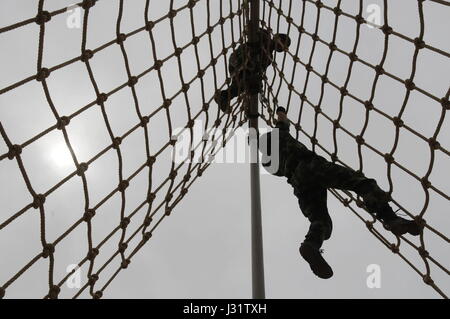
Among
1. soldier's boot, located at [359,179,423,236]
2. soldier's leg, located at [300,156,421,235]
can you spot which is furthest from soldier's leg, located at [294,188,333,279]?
soldier's boot, located at [359,179,423,236]

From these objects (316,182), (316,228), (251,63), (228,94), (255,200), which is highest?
(251,63)

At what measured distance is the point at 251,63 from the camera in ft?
17.6

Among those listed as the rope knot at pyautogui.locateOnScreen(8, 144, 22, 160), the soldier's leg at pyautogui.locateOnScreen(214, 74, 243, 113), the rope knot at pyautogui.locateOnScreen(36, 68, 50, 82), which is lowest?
the rope knot at pyautogui.locateOnScreen(8, 144, 22, 160)

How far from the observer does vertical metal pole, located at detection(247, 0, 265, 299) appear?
358 cm

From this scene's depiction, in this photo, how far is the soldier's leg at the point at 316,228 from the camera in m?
3.05

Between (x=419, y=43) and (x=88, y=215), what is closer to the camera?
(x=88, y=215)

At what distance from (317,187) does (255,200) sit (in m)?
0.69

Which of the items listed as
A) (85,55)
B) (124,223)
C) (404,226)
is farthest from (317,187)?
(85,55)

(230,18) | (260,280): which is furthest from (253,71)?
(260,280)

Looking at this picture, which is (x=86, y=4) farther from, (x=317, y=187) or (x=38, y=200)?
(x=317, y=187)

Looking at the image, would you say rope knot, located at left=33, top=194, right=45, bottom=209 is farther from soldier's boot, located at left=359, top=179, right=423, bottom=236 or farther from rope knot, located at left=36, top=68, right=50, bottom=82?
soldier's boot, located at left=359, top=179, right=423, bottom=236

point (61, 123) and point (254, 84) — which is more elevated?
point (254, 84)
